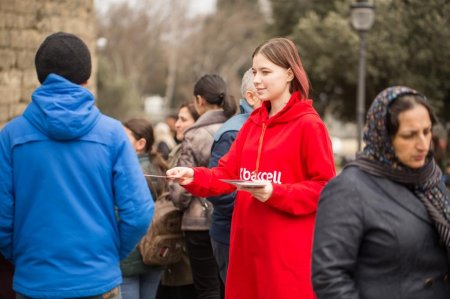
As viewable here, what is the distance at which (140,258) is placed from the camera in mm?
5445

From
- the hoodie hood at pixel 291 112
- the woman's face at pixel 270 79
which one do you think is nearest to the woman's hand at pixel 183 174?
the hoodie hood at pixel 291 112

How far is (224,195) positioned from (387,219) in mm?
2184

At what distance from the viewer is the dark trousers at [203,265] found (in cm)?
577

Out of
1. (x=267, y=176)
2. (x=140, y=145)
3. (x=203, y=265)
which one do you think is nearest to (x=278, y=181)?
(x=267, y=176)

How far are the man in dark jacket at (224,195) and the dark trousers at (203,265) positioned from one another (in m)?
0.50

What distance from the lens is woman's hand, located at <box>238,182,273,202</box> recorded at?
3.61 meters

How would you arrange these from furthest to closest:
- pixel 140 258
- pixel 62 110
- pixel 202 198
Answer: pixel 202 198, pixel 140 258, pixel 62 110

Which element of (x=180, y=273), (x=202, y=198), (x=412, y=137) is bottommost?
(x=180, y=273)

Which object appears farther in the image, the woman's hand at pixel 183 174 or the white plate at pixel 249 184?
the woman's hand at pixel 183 174

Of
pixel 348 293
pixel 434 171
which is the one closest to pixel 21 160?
pixel 348 293

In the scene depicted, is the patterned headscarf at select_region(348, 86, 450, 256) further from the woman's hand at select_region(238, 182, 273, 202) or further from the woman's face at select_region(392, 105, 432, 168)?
the woman's hand at select_region(238, 182, 273, 202)

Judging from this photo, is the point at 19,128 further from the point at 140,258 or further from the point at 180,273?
the point at 180,273

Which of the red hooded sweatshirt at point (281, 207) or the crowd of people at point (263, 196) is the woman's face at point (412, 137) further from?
the red hooded sweatshirt at point (281, 207)

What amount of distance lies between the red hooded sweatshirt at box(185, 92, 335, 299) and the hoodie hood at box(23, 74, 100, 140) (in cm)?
92
